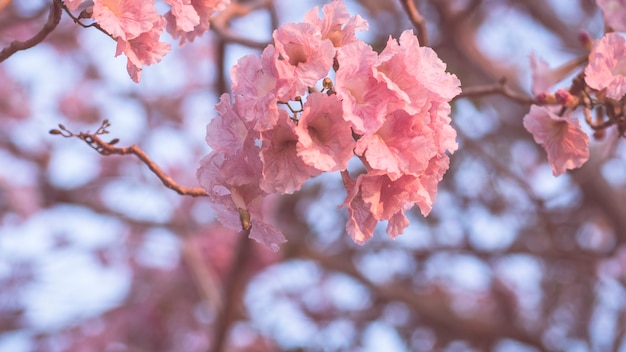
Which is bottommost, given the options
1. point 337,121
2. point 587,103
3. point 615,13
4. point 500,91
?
point 500,91

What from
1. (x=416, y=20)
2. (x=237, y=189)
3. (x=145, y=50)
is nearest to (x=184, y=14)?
(x=145, y=50)

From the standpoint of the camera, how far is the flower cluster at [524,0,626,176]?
1359mm

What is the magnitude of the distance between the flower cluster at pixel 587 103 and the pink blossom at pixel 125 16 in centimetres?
79

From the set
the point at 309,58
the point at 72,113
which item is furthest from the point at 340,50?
the point at 72,113

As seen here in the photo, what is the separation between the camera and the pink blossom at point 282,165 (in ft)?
3.70

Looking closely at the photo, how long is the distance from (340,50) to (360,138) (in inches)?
5.8

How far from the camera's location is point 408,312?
198 inches

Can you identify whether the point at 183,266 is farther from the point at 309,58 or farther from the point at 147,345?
the point at 309,58

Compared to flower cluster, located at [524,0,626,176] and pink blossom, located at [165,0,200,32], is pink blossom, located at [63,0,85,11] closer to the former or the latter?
pink blossom, located at [165,0,200,32]

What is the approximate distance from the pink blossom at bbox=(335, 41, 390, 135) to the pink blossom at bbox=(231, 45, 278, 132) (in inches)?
4.3

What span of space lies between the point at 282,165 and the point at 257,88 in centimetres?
13

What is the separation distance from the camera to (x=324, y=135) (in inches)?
44.3

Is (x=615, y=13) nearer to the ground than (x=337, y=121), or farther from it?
nearer to the ground

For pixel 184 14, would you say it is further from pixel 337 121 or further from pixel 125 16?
pixel 337 121
